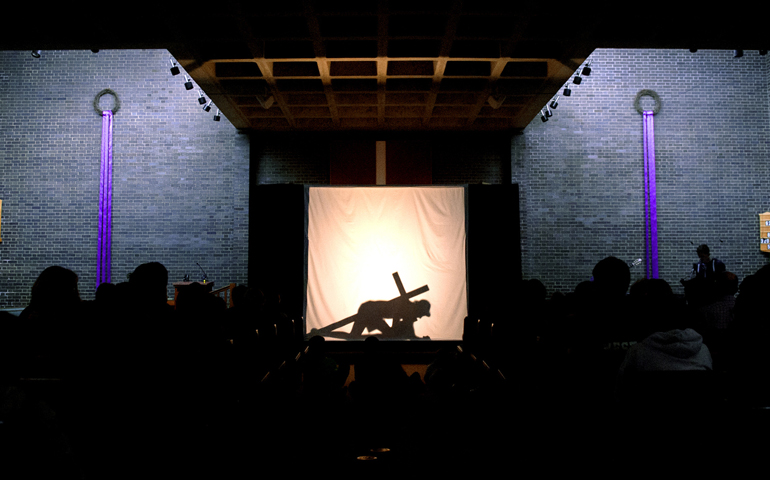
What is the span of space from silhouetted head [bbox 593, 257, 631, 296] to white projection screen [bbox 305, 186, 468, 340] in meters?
4.81

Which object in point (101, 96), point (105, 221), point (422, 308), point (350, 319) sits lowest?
point (350, 319)

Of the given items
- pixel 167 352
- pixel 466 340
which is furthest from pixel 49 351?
pixel 466 340

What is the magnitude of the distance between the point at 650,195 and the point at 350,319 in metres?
5.82

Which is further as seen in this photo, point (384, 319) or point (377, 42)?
point (384, 319)

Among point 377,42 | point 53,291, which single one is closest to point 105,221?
point 377,42

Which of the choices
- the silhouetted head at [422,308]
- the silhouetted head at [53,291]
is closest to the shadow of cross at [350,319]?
the silhouetted head at [422,308]

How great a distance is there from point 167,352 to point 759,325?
9.52ft

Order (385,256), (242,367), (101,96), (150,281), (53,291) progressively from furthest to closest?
(101,96), (385,256), (242,367), (53,291), (150,281)

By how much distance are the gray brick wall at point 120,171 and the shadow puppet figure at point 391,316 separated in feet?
7.56

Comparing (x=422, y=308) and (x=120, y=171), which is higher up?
(x=120, y=171)

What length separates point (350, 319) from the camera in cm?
715

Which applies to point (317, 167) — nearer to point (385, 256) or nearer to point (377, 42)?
point (385, 256)

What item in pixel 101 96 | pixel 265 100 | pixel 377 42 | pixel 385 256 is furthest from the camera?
pixel 101 96

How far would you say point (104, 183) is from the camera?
7.69m
